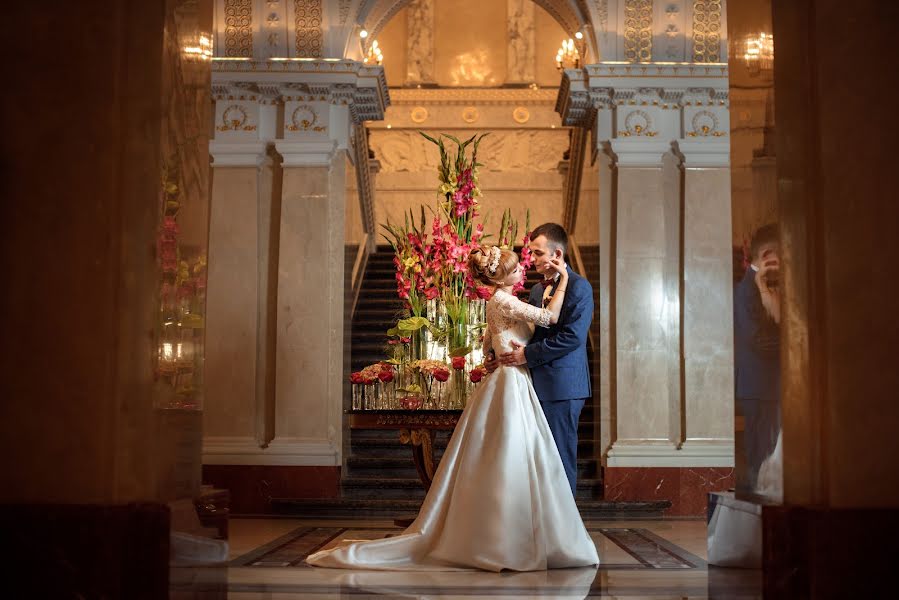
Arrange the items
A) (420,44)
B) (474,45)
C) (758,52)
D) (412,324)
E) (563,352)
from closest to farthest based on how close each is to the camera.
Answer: (758,52), (563,352), (412,324), (420,44), (474,45)

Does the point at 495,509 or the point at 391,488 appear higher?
the point at 495,509

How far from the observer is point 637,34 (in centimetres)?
907

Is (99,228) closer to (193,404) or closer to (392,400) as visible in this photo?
(193,404)

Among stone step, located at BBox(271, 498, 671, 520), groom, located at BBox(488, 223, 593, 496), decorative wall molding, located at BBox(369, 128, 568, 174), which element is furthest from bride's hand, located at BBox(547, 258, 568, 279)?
decorative wall molding, located at BBox(369, 128, 568, 174)

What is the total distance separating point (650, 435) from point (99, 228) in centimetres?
608

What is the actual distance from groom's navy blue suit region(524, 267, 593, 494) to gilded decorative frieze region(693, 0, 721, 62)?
3776 mm

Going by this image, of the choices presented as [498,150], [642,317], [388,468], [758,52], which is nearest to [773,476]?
[758,52]

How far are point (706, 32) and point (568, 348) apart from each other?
14.3ft

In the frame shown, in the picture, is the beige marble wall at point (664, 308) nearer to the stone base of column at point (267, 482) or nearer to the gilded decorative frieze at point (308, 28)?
the stone base of column at point (267, 482)

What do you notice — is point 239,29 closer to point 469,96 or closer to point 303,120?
point 303,120

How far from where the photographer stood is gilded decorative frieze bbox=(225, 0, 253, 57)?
905cm

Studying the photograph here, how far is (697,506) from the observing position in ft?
27.5

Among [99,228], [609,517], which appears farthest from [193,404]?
[609,517]

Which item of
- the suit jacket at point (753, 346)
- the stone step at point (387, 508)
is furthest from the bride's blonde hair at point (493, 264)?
the stone step at point (387, 508)
